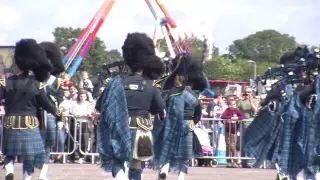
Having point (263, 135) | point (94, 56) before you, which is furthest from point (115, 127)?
point (94, 56)

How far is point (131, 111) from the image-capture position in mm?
9828

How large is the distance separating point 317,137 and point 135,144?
6.85 ft

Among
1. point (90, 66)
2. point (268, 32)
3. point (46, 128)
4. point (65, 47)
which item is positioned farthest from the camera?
point (268, 32)

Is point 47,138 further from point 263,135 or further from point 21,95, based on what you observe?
point 263,135

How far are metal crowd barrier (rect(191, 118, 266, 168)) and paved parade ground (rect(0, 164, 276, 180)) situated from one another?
98 centimetres

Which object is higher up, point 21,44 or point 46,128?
point 21,44

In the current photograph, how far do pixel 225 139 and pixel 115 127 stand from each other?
29.7 ft

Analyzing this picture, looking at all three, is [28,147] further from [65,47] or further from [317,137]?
[65,47]

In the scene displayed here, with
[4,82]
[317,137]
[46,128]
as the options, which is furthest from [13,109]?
[317,137]

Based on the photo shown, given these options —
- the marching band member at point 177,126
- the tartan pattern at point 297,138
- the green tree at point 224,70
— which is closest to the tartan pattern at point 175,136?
the marching band member at point 177,126

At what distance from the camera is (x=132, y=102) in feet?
32.2

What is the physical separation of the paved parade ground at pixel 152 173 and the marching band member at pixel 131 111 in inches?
141

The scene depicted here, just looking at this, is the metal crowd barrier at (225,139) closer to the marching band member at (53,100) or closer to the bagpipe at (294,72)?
the marching band member at (53,100)

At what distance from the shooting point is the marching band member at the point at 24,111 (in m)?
10.9
